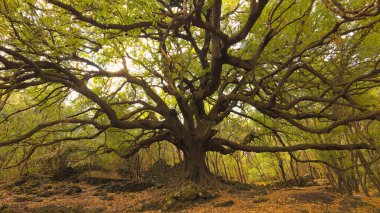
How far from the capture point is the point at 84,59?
351 inches

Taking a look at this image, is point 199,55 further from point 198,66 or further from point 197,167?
point 197,167

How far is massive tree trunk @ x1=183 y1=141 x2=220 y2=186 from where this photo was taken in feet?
34.3

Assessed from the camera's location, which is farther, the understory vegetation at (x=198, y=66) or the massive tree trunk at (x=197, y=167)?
the massive tree trunk at (x=197, y=167)

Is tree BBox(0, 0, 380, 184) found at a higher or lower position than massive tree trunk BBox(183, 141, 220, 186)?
higher

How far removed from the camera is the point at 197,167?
10.6m

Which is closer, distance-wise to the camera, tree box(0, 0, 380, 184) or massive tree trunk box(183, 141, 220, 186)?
tree box(0, 0, 380, 184)

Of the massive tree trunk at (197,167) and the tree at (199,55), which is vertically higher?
the tree at (199,55)

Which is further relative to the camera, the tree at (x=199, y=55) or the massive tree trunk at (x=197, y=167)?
the massive tree trunk at (x=197, y=167)

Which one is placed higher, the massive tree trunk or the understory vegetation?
the understory vegetation

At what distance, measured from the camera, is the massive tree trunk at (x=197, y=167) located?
10.4m

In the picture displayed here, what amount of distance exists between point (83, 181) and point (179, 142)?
37.7 ft

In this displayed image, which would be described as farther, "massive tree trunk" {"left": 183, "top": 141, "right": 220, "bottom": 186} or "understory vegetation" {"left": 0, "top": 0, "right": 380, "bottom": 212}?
"massive tree trunk" {"left": 183, "top": 141, "right": 220, "bottom": 186}

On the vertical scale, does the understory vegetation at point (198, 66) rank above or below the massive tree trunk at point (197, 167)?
above

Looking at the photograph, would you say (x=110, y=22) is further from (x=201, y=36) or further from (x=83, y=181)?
(x=83, y=181)
